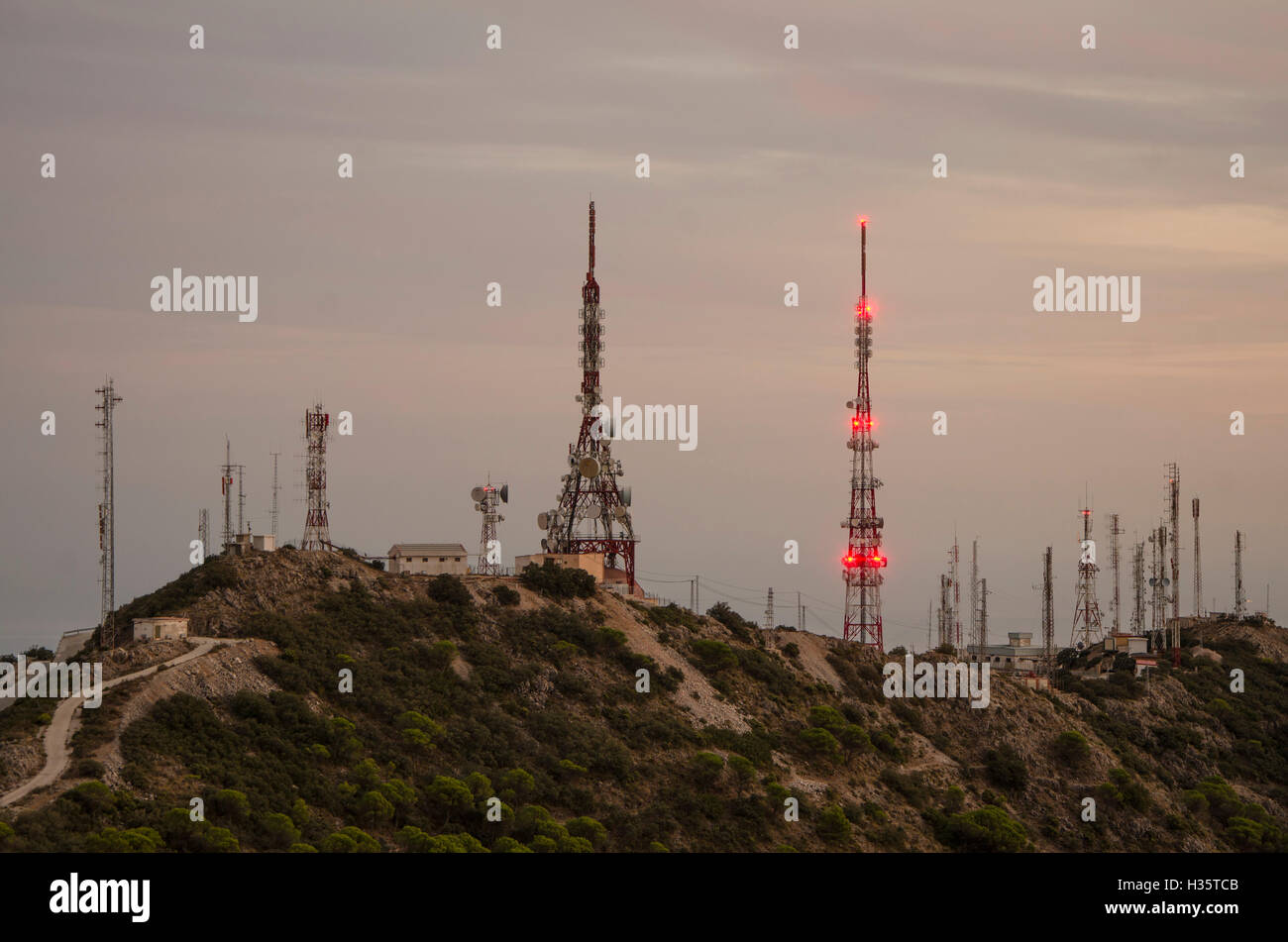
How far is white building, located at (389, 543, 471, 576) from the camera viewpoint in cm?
10394

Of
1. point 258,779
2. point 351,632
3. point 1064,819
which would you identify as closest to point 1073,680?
point 1064,819

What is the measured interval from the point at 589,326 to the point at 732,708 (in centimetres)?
3081

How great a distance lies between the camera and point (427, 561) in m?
104

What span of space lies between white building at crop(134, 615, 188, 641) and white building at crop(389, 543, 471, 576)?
2386cm

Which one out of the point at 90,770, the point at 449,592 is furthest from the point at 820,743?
the point at 90,770

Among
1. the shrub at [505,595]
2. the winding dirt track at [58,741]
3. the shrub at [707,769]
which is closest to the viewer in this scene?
the winding dirt track at [58,741]

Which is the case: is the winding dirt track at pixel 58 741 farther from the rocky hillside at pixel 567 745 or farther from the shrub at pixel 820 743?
the shrub at pixel 820 743

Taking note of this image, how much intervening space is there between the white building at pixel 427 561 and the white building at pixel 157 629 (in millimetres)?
23858

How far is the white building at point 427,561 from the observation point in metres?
104

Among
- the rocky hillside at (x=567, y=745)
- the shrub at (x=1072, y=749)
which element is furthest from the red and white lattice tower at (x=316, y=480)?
the shrub at (x=1072, y=749)
